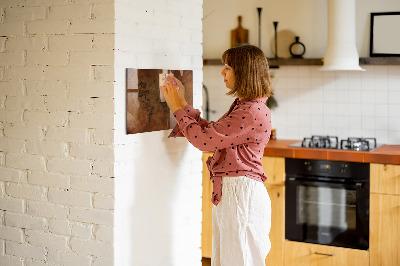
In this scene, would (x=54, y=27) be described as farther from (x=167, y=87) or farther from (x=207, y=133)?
(x=207, y=133)

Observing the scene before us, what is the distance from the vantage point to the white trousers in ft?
8.84

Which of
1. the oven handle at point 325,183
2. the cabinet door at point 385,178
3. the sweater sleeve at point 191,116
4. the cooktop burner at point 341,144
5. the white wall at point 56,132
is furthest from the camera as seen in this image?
the cooktop burner at point 341,144

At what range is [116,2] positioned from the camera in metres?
2.52

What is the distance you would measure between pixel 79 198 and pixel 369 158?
208 centimetres

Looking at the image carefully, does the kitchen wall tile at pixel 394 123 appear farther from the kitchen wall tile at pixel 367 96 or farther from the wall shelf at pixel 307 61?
the wall shelf at pixel 307 61

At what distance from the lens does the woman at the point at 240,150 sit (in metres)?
2.64

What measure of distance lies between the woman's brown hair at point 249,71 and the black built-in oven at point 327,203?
5.09ft

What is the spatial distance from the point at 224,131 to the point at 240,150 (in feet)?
0.49

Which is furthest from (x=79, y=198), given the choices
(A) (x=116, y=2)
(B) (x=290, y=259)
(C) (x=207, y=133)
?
(B) (x=290, y=259)

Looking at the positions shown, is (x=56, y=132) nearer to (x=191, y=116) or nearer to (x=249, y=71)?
(x=191, y=116)

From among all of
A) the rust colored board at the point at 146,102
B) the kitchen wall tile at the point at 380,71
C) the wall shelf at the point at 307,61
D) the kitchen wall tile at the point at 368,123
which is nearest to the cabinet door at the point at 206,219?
the wall shelf at the point at 307,61

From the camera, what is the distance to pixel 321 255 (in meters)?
4.14

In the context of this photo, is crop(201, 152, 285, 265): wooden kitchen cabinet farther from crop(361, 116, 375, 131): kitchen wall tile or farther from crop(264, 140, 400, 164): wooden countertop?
crop(361, 116, 375, 131): kitchen wall tile

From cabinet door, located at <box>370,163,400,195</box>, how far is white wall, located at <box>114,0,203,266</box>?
136 centimetres
